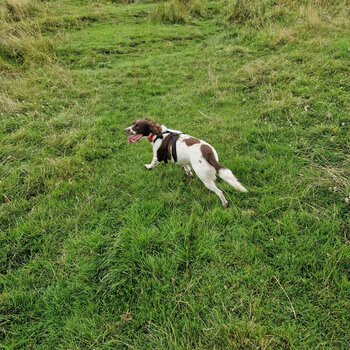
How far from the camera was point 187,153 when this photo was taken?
3805mm

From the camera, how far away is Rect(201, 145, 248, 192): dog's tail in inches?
132

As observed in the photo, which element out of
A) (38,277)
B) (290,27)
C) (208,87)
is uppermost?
(290,27)

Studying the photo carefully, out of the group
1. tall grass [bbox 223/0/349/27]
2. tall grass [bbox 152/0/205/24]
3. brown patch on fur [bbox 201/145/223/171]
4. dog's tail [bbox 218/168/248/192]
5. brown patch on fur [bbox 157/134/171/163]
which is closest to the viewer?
dog's tail [bbox 218/168/248/192]

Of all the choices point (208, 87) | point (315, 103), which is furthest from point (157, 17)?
point (315, 103)

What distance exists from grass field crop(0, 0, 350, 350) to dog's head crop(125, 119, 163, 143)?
1.77 ft

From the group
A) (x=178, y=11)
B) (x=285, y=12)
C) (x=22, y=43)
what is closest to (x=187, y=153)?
(x=22, y=43)

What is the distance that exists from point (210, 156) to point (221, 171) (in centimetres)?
25

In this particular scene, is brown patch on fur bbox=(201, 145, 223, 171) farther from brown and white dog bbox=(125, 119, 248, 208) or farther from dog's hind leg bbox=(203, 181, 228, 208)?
dog's hind leg bbox=(203, 181, 228, 208)

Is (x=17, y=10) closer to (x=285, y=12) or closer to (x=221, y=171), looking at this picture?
(x=285, y=12)

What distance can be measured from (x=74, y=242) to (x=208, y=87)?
4.48 m

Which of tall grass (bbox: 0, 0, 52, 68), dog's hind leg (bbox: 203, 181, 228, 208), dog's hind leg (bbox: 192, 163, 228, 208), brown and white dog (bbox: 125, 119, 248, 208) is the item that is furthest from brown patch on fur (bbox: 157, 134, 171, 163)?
tall grass (bbox: 0, 0, 52, 68)

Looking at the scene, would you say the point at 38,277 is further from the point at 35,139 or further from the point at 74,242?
the point at 35,139

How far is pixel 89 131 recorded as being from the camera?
5.42 meters

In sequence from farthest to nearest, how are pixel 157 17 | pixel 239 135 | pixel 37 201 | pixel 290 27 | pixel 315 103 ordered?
pixel 157 17 → pixel 290 27 → pixel 315 103 → pixel 239 135 → pixel 37 201
